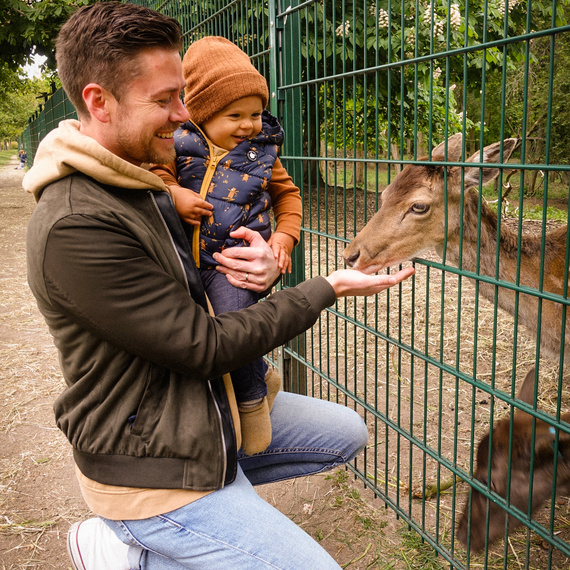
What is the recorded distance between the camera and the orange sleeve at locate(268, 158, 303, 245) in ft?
8.58

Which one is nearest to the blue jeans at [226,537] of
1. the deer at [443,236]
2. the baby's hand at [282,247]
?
the baby's hand at [282,247]

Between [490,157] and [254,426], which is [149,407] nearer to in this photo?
[254,426]

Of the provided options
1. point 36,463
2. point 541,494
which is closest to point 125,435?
point 541,494

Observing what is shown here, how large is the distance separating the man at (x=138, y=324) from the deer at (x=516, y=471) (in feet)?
3.10

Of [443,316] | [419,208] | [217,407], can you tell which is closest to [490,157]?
[419,208]

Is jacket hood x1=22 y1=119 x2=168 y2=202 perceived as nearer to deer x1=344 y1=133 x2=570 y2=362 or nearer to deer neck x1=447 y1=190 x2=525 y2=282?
deer x1=344 y1=133 x2=570 y2=362

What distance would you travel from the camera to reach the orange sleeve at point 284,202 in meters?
2.62

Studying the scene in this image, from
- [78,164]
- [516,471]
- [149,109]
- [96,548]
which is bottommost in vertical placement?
[96,548]

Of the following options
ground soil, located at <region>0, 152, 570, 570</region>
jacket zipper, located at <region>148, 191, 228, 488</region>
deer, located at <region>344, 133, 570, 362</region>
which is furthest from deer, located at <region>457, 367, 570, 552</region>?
jacket zipper, located at <region>148, 191, 228, 488</region>

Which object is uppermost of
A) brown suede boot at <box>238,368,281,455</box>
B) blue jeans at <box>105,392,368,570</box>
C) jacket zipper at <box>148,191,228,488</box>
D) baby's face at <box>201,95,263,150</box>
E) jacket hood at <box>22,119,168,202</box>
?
baby's face at <box>201,95,263,150</box>

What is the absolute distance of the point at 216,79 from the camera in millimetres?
2340

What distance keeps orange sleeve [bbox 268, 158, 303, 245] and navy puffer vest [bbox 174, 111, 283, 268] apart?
0.12 meters

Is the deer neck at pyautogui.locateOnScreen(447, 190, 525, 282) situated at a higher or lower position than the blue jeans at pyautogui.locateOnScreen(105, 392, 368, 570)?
higher

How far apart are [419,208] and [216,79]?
1.22 m
